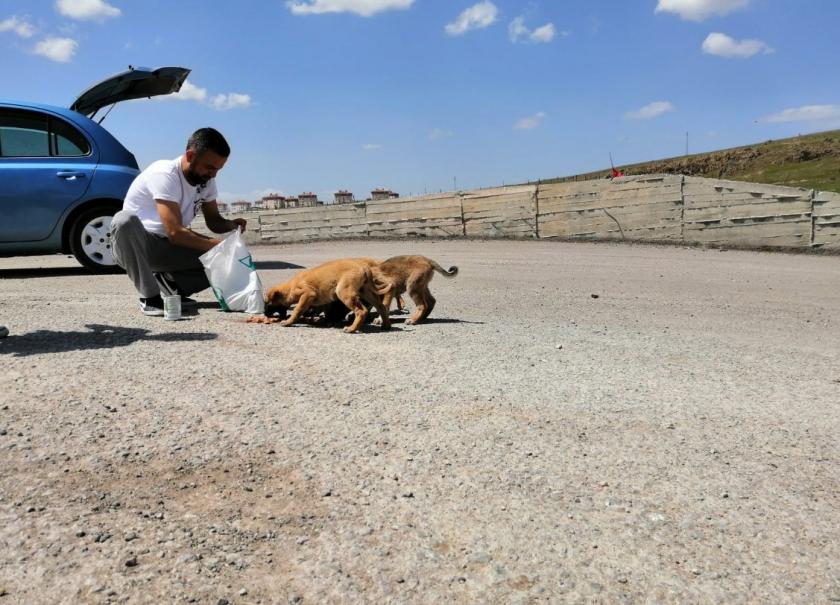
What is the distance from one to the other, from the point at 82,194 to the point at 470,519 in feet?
27.0

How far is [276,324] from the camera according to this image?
6.17 metres

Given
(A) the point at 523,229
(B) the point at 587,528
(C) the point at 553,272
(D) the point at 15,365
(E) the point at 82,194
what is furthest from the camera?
(A) the point at 523,229

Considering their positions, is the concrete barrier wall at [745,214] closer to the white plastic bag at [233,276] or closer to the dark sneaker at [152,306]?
the white plastic bag at [233,276]

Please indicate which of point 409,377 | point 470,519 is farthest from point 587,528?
point 409,377

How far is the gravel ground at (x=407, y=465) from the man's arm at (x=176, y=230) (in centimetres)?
74

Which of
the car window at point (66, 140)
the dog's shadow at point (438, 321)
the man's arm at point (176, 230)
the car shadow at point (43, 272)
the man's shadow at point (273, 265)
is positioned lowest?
the dog's shadow at point (438, 321)

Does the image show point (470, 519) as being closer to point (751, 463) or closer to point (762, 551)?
point (762, 551)

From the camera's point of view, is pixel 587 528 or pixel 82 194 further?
pixel 82 194

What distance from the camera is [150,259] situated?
652cm

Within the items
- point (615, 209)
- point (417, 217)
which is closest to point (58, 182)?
point (417, 217)

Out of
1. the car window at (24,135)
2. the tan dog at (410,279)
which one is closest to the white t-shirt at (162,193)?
the tan dog at (410,279)

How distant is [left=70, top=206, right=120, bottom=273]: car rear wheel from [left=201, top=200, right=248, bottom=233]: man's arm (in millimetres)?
2690

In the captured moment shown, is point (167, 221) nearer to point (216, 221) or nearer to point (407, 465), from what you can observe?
point (216, 221)

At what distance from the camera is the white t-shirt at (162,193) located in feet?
20.3
